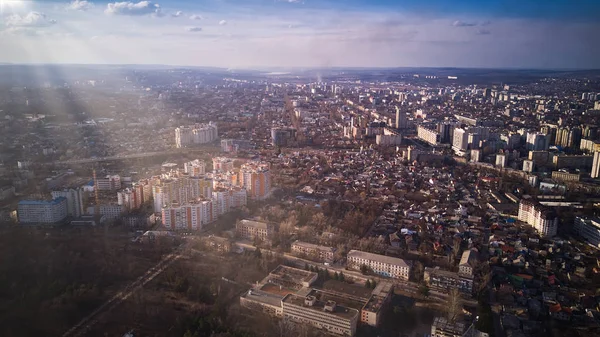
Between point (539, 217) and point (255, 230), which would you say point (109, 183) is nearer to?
point (255, 230)

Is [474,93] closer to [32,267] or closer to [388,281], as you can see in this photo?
[388,281]

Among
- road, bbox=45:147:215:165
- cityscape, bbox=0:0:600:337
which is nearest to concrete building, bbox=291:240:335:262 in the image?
cityscape, bbox=0:0:600:337

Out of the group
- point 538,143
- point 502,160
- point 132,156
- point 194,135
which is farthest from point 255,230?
point 538,143

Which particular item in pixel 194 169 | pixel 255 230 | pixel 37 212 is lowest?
pixel 255 230

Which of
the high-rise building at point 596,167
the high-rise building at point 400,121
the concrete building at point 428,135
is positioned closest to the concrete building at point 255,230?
the high-rise building at point 596,167

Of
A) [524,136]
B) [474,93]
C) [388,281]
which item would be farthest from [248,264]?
[474,93]

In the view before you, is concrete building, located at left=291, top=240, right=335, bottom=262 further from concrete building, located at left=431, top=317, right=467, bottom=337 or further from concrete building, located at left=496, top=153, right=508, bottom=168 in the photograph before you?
concrete building, located at left=496, top=153, right=508, bottom=168
